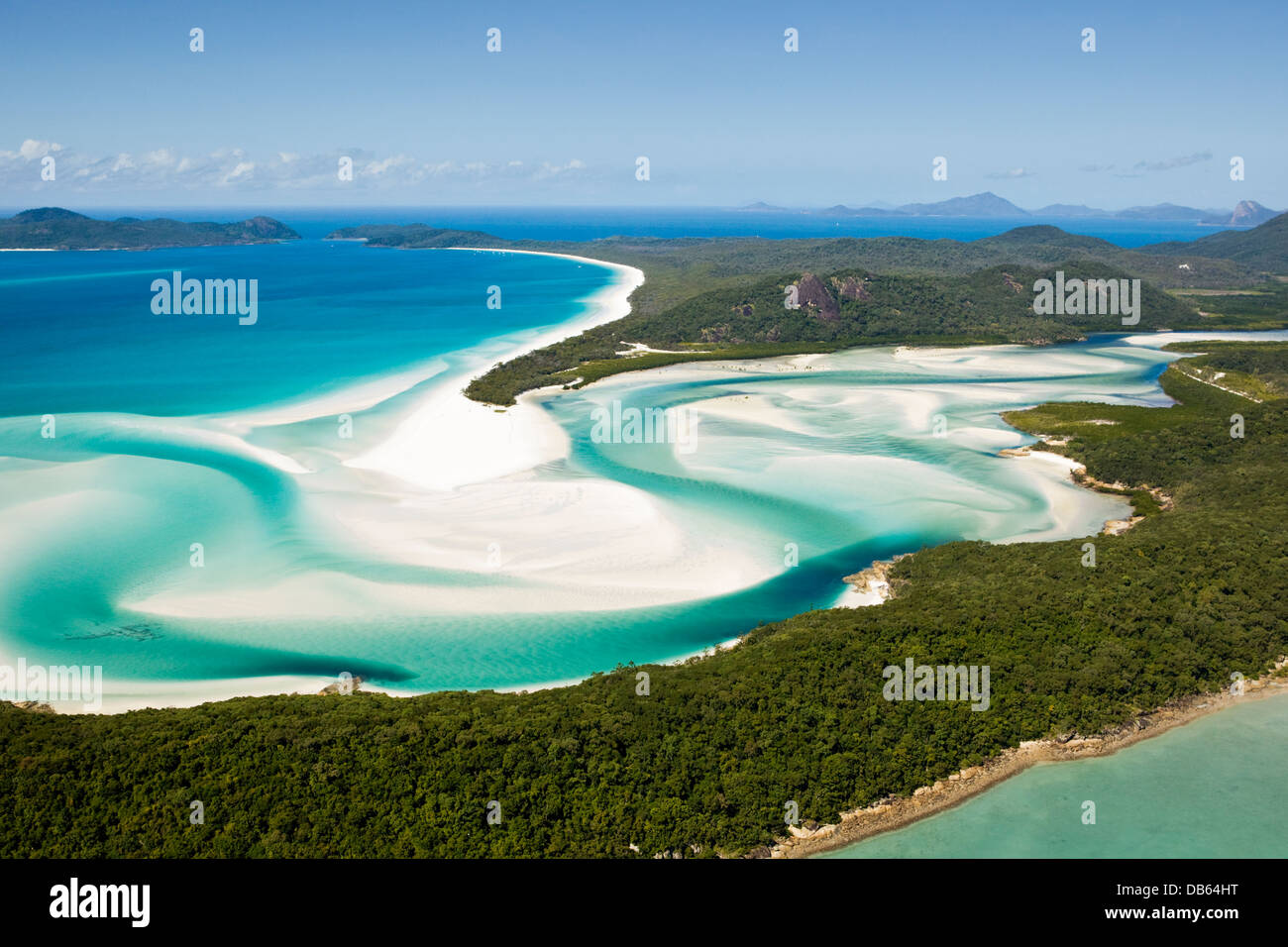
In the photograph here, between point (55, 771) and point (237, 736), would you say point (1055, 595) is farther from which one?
point (55, 771)

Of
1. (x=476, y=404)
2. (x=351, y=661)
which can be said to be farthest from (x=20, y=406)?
(x=351, y=661)

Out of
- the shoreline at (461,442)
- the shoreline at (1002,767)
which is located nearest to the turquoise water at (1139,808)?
the shoreline at (1002,767)

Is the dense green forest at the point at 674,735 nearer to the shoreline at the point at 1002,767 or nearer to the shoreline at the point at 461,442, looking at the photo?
the shoreline at the point at 1002,767

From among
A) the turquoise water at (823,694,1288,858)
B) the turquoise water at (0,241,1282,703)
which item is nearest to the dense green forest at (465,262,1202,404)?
the turquoise water at (0,241,1282,703)

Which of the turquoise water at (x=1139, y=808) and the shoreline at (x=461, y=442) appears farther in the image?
the shoreline at (x=461, y=442)

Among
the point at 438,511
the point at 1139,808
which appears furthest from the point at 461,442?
the point at 1139,808

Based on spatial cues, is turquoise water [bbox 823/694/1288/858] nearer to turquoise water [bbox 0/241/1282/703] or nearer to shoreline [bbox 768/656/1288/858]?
shoreline [bbox 768/656/1288/858]
